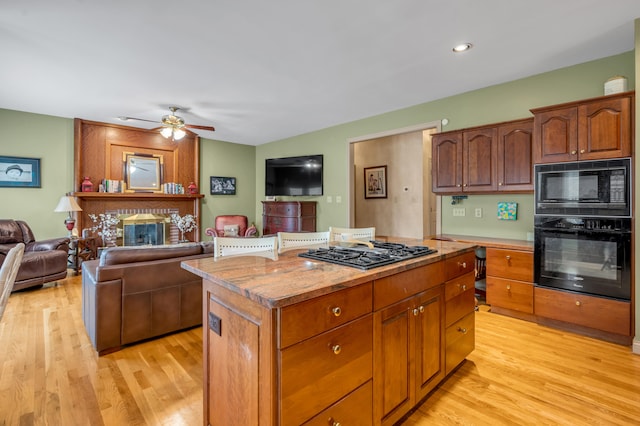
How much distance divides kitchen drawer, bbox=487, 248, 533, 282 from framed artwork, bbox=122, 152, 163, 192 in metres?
5.86

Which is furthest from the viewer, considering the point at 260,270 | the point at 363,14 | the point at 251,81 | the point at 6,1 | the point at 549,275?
the point at 251,81

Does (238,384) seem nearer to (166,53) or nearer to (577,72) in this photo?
(166,53)

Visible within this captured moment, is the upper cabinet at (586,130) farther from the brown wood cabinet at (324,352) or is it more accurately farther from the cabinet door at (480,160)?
the brown wood cabinet at (324,352)

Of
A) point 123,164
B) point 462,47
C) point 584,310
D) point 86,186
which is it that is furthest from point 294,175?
point 584,310

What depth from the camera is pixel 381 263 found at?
4.99 feet

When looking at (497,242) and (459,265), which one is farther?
(497,242)

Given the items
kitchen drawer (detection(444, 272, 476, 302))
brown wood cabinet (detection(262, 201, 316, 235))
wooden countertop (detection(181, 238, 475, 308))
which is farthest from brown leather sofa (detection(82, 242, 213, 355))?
brown wood cabinet (detection(262, 201, 316, 235))

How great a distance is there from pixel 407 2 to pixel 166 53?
2.24 meters

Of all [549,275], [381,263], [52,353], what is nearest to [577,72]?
[549,275]

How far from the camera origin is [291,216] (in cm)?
582

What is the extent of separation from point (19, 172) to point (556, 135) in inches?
284

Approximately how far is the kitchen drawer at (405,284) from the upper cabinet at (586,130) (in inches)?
76.2

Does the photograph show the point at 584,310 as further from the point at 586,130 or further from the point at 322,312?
the point at 322,312

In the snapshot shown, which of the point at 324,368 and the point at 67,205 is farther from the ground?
the point at 67,205
